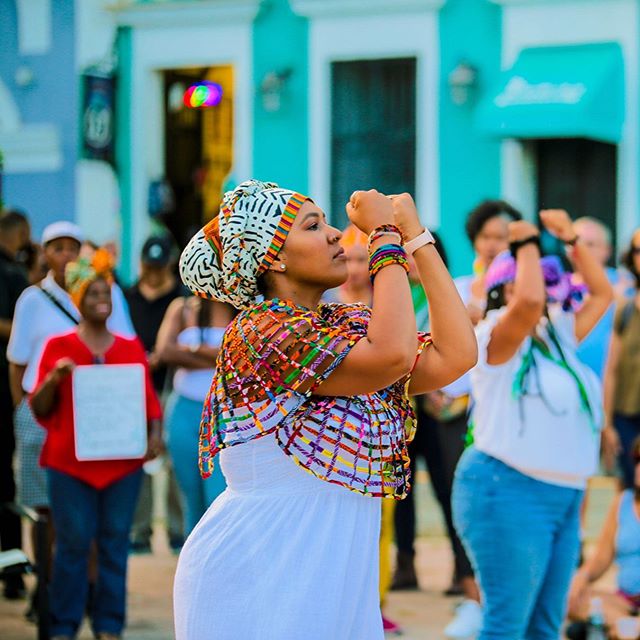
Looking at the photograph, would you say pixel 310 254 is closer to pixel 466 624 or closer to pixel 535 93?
pixel 466 624

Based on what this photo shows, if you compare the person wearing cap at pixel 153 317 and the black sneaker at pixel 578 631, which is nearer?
the black sneaker at pixel 578 631

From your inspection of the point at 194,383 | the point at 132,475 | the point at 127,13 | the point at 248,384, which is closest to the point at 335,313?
the point at 248,384

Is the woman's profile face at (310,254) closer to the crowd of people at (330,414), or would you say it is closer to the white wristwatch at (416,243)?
the crowd of people at (330,414)

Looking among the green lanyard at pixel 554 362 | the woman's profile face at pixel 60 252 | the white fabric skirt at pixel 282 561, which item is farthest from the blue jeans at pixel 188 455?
the white fabric skirt at pixel 282 561

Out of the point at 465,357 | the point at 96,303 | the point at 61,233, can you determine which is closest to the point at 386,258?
the point at 465,357

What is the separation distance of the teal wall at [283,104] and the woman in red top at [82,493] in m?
9.12

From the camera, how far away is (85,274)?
734cm

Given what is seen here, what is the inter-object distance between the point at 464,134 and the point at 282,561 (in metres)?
12.0

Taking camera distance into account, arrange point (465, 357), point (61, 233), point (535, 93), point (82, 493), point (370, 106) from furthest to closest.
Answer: point (370, 106) < point (535, 93) < point (61, 233) < point (82, 493) < point (465, 357)

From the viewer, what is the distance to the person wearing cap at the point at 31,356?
7.81 m

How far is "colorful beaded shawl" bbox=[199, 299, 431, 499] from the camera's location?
3.69m

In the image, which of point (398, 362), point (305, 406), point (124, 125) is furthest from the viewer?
point (124, 125)

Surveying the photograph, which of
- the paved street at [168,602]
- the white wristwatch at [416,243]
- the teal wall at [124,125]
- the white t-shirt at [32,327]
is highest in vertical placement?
the teal wall at [124,125]

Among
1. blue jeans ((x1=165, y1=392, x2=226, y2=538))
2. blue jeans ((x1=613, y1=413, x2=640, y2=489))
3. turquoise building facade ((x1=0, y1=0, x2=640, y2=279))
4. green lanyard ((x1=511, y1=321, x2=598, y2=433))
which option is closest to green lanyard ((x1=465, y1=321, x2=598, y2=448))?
green lanyard ((x1=511, y1=321, x2=598, y2=433))
